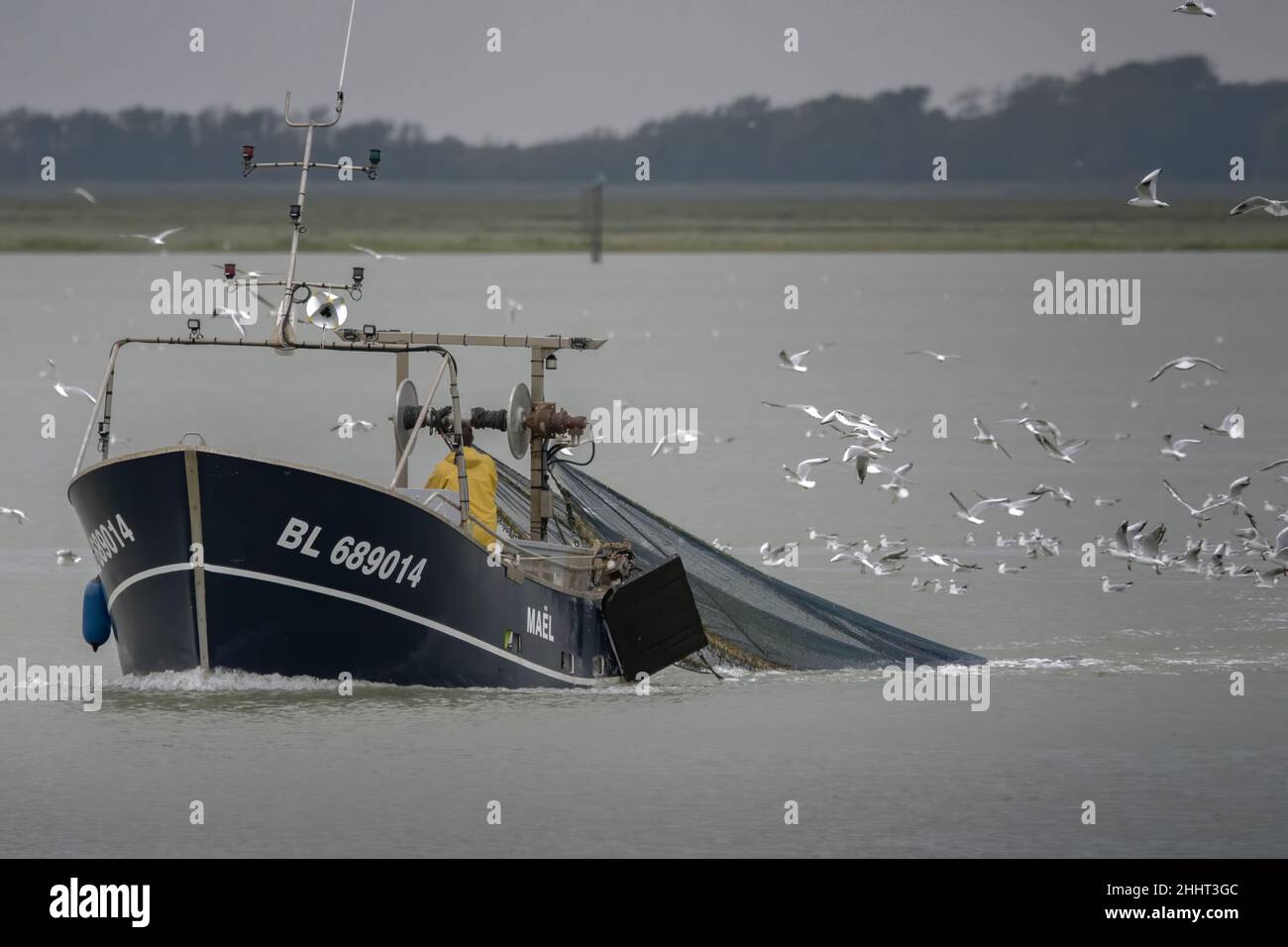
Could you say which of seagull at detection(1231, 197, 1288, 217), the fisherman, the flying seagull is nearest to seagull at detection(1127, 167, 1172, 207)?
seagull at detection(1231, 197, 1288, 217)

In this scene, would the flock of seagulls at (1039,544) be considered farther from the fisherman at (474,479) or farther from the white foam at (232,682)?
the white foam at (232,682)

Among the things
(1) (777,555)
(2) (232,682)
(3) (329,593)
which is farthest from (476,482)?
(1) (777,555)

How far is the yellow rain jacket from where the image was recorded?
1636cm

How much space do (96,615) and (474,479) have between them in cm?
294

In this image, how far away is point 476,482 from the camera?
1644cm

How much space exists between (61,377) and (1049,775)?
121ft

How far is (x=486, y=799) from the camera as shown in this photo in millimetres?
14648

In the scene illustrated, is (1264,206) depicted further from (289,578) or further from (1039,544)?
(289,578)

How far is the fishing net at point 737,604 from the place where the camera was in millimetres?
18469

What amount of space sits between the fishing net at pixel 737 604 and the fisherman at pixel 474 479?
1678 millimetres
